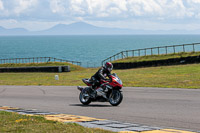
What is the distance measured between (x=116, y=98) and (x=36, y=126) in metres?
4.96

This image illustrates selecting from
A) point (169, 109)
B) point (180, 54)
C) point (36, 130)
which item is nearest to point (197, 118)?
point (169, 109)

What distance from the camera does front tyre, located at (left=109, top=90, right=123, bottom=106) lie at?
41.2 ft

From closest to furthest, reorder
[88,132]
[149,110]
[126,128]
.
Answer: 1. [88,132]
2. [126,128]
3. [149,110]

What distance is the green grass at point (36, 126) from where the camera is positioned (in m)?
7.63

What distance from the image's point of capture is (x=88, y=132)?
736 centimetres

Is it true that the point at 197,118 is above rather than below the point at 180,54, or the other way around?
below

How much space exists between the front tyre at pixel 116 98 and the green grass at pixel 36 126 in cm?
380

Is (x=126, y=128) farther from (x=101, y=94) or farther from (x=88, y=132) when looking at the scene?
(x=101, y=94)

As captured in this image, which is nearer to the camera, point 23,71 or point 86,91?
point 86,91

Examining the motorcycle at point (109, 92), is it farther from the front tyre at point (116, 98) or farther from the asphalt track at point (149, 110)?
the asphalt track at point (149, 110)

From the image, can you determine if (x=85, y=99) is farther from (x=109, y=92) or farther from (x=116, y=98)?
(x=116, y=98)

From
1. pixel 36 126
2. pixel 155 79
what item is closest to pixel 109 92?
pixel 36 126

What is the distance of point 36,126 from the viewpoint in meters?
8.23

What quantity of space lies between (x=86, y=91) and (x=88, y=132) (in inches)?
247
